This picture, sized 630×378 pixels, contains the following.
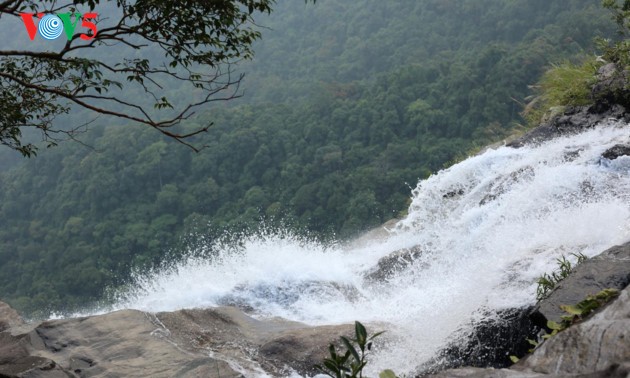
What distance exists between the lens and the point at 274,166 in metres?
29.3

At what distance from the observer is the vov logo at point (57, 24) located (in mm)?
4750

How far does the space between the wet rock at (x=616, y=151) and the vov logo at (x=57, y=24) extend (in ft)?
18.4

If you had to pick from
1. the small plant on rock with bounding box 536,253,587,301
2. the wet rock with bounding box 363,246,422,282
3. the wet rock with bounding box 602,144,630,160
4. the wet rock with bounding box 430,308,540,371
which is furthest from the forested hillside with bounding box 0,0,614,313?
the wet rock with bounding box 430,308,540,371

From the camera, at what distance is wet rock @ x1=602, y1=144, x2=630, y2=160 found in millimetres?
7390

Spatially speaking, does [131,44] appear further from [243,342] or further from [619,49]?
[619,49]

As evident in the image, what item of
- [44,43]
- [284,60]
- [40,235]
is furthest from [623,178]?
[44,43]

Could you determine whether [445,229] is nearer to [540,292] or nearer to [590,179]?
[590,179]

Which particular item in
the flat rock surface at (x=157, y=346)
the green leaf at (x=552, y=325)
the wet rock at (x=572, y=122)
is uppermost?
the wet rock at (x=572, y=122)

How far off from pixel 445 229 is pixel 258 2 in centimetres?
424

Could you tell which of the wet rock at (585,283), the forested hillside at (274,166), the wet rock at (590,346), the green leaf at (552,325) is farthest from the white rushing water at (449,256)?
the forested hillside at (274,166)

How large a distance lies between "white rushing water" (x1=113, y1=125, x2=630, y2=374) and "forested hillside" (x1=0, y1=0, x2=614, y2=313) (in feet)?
40.1

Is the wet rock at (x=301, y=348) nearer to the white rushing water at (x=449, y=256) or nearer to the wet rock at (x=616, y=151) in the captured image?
the white rushing water at (x=449, y=256)

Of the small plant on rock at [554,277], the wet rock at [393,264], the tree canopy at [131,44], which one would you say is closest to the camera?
the tree canopy at [131,44]

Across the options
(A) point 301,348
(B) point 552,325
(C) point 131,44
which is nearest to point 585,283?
(B) point 552,325
